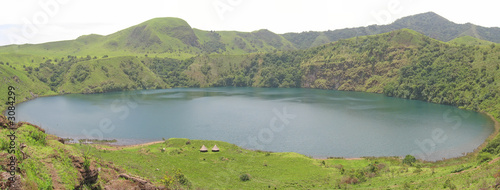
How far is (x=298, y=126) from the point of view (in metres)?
87.3

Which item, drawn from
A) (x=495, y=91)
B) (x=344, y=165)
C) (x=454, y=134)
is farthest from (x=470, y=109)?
(x=344, y=165)

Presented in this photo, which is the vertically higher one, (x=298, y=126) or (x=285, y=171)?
(x=298, y=126)

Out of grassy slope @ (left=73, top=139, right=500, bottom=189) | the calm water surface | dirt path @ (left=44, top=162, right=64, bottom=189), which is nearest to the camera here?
dirt path @ (left=44, top=162, right=64, bottom=189)

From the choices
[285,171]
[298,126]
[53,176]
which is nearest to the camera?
[53,176]

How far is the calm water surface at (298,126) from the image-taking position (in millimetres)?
67000

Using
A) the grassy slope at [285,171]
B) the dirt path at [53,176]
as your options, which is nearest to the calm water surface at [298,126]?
A: the grassy slope at [285,171]

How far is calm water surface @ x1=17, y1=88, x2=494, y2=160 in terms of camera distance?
6700 centimetres

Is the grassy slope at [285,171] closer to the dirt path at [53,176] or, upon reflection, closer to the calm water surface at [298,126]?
the dirt path at [53,176]

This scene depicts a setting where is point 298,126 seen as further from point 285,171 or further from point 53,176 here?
point 53,176

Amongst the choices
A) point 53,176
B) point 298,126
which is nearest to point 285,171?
point 53,176

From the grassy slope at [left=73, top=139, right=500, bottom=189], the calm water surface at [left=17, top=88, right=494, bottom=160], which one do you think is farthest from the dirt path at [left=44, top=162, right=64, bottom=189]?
the calm water surface at [left=17, top=88, right=494, bottom=160]

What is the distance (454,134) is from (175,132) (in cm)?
7621

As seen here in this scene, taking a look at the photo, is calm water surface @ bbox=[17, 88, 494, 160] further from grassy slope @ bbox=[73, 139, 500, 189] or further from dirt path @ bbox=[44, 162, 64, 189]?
dirt path @ bbox=[44, 162, 64, 189]

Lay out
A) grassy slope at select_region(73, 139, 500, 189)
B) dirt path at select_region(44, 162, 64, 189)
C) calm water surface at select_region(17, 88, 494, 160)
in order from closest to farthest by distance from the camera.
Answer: dirt path at select_region(44, 162, 64, 189) → grassy slope at select_region(73, 139, 500, 189) → calm water surface at select_region(17, 88, 494, 160)
